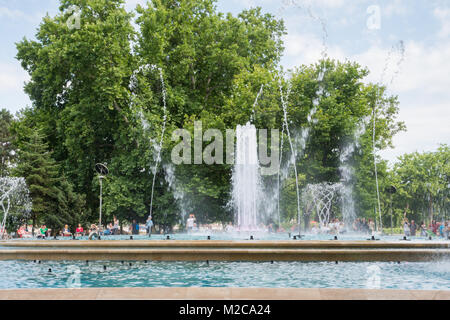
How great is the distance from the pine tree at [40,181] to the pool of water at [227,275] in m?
18.4

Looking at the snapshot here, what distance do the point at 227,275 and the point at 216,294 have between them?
407 centimetres

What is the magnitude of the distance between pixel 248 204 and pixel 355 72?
13.4 metres

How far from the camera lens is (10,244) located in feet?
44.8

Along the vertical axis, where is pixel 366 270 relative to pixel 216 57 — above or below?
below

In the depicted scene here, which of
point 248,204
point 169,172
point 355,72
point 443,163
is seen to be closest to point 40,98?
point 169,172

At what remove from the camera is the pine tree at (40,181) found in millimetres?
28547

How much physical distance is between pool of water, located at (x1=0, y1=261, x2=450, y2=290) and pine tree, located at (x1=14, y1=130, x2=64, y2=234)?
1839 centimetres

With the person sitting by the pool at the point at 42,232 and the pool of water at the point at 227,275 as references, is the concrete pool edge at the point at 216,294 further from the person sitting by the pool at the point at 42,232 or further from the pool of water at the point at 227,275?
the person sitting by the pool at the point at 42,232

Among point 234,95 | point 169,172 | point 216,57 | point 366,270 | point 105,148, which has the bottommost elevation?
point 366,270

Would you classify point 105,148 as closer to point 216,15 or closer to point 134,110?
point 134,110

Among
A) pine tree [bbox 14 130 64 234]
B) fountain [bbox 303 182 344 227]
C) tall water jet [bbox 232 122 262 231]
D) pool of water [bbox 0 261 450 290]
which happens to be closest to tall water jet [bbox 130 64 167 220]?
tall water jet [bbox 232 122 262 231]

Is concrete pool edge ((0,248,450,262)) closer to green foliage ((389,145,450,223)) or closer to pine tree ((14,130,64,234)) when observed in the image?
pine tree ((14,130,64,234))

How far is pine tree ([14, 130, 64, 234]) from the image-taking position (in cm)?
2855

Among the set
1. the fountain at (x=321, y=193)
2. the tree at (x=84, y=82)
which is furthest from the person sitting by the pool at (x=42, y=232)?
the fountain at (x=321, y=193)
